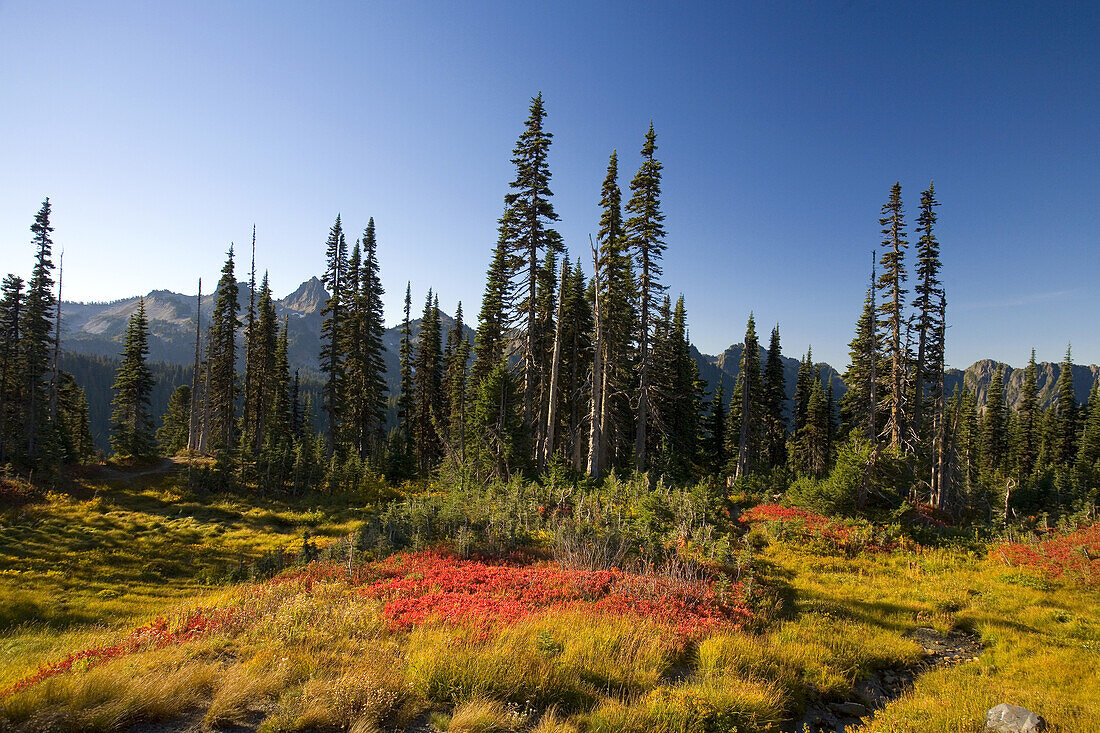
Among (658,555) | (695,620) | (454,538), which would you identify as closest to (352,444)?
(454,538)

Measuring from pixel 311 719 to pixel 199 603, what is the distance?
9829 millimetres

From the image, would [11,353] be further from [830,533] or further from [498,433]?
[830,533]

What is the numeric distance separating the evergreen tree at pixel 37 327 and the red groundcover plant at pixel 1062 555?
5510 centimetres

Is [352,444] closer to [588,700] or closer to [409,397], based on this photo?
[409,397]

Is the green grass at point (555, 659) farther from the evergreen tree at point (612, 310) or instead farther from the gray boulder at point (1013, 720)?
the evergreen tree at point (612, 310)

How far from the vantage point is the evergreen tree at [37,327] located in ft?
104

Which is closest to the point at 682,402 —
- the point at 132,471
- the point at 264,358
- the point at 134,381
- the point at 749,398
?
the point at 749,398

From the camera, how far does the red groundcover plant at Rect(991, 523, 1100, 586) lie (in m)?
14.4

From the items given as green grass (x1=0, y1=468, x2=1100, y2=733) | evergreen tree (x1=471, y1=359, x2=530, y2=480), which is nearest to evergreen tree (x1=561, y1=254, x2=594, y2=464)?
evergreen tree (x1=471, y1=359, x2=530, y2=480)

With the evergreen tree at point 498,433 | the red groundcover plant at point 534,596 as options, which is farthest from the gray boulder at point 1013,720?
the evergreen tree at point 498,433

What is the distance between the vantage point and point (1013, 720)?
21.3 feet

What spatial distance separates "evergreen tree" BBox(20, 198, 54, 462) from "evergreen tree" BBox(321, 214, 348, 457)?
60.2 feet

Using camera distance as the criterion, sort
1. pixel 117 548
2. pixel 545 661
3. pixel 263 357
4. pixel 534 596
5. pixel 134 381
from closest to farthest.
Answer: pixel 545 661, pixel 534 596, pixel 117 548, pixel 263 357, pixel 134 381

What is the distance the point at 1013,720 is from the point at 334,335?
4035 centimetres
